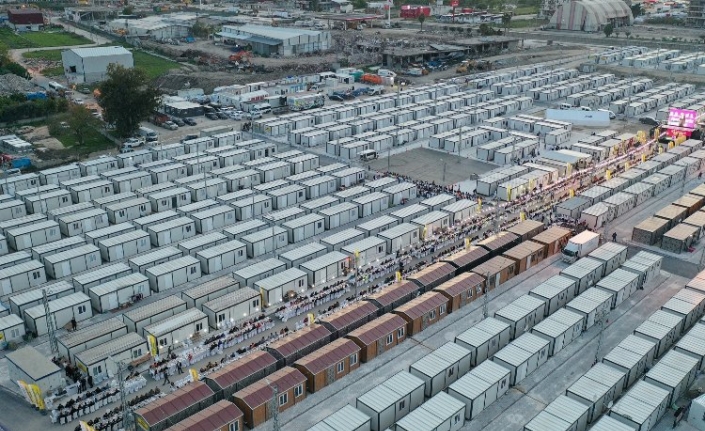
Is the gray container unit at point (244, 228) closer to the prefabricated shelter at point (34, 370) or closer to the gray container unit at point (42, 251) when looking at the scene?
the gray container unit at point (42, 251)

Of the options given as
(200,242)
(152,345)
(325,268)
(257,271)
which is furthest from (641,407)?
(200,242)

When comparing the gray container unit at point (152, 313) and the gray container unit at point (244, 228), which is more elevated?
the gray container unit at point (244, 228)

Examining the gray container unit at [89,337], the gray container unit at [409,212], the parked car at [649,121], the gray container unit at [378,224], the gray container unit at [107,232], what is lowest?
the gray container unit at [89,337]

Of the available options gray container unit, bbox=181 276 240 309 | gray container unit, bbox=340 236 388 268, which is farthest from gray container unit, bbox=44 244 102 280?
gray container unit, bbox=340 236 388 268

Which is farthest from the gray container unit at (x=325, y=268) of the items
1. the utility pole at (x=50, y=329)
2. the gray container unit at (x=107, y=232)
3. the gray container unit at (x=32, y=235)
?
the gray container unit at (x=32, y=235)

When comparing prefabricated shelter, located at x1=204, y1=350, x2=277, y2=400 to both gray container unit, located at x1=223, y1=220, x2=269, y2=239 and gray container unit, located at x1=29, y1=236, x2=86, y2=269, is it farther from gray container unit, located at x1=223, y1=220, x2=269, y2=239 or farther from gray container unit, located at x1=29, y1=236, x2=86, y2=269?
gray container unit, located at x1=29, y1=236, x2=86, y2=269

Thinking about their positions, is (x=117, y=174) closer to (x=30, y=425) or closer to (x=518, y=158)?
(x=30, y=425)

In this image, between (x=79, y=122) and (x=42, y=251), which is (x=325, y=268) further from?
(x=79, y=122)
